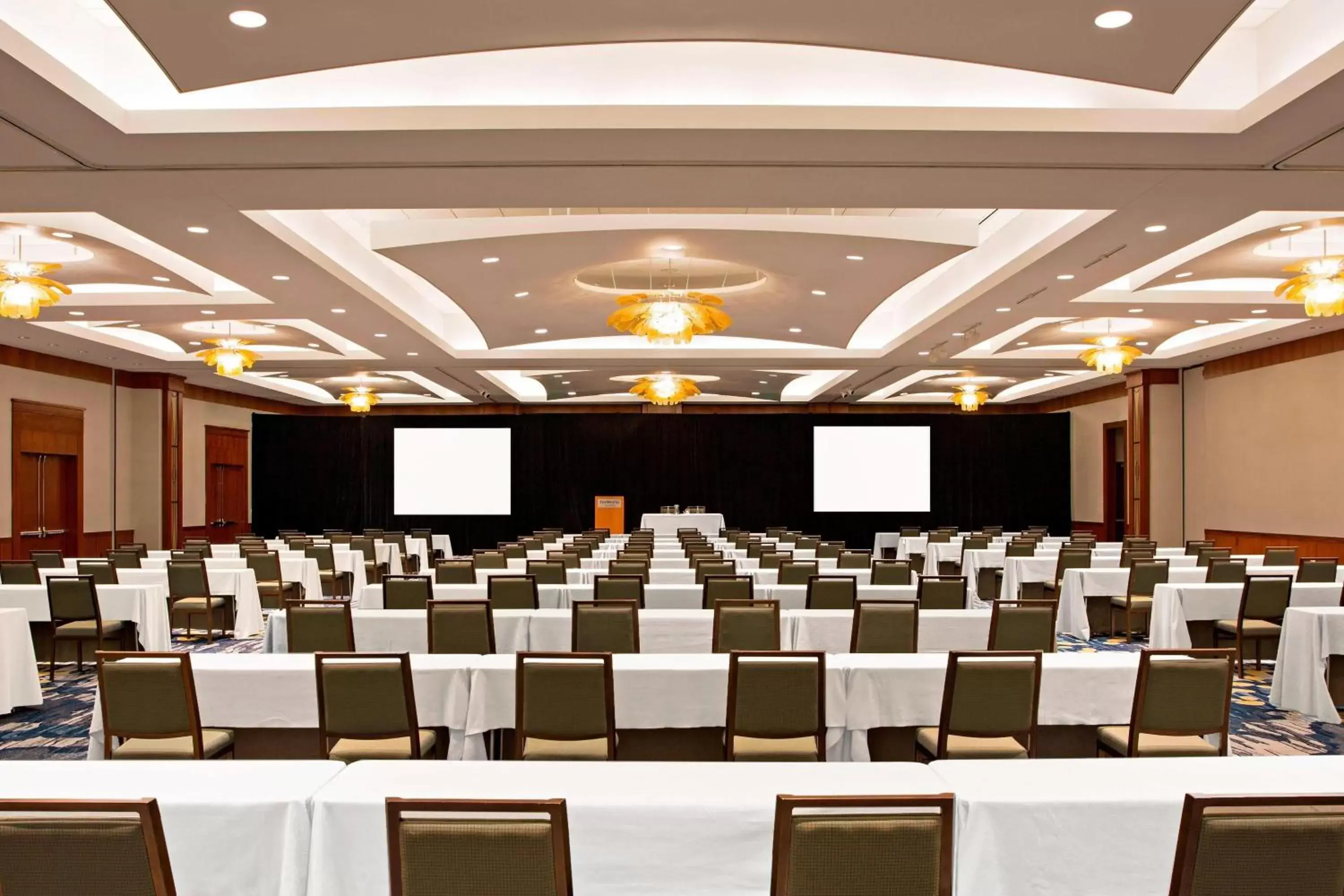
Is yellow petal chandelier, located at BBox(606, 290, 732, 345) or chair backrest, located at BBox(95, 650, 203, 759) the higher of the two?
yellow petal chandelier, located at BBox(606, 290, 732, 345)

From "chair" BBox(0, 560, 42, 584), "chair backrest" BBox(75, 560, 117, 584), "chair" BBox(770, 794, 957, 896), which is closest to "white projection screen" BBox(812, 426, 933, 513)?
"chair backrest" BBox(75, 560, 117, 584)

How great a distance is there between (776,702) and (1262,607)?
548 centimetres

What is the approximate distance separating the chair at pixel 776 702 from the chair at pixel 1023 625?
6.20ft

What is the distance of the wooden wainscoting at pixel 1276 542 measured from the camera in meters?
14.6

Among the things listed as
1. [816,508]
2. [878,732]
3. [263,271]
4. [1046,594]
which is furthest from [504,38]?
[816,508]

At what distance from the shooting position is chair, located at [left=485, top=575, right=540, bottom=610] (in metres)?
7.44

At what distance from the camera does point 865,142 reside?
5984mm

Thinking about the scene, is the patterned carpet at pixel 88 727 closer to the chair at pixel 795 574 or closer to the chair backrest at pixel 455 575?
the chair backrest at pixel 455 575

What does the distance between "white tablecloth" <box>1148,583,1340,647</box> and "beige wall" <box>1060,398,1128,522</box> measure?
14.6 m

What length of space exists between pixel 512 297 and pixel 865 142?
21.9 ft

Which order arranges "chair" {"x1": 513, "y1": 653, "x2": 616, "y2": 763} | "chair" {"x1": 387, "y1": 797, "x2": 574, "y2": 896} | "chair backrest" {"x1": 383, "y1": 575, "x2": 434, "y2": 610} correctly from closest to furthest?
"chair" {"x1": 387, "y1": 797, "x2": 574, "y2": 896}
"chair" {"x1": 513, "y1": 653, "x2": 616, "y2": 763}
"chair backrest" {"x1": 383, "y1": 575, "x2": 434, "y2": 610}

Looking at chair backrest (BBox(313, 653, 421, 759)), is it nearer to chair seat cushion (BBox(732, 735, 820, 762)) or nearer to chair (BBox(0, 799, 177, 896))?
chair seat cushion (BBox(732, 735, 820, 762))

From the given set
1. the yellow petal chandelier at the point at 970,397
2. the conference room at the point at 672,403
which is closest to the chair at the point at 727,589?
the conference room at the point at 672,403

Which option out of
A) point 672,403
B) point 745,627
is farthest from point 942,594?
point 672,403
